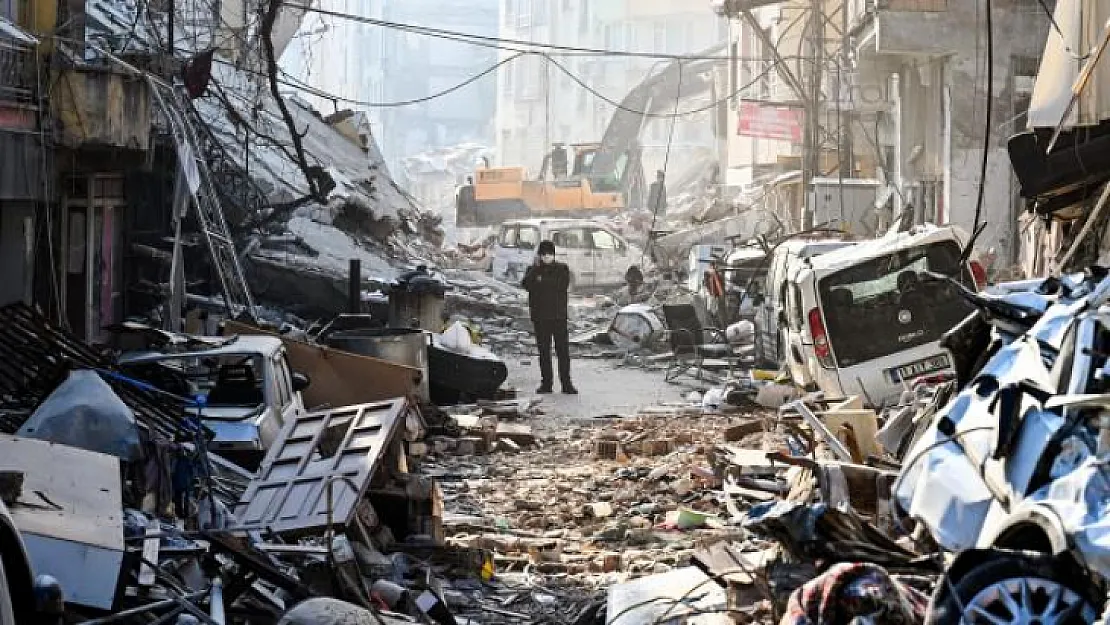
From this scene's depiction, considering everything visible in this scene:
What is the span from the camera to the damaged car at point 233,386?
42.8 feet

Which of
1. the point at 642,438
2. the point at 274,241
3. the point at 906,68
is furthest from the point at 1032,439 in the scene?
the point at 906,68

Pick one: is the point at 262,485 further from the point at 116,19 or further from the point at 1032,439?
the point at 116,19

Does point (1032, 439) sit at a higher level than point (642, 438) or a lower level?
higher

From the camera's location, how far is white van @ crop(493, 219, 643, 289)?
39062 mm

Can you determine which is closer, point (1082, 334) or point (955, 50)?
point (1082, 334)

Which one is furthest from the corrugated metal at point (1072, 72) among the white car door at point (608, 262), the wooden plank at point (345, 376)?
the white car door at point (608, 262)

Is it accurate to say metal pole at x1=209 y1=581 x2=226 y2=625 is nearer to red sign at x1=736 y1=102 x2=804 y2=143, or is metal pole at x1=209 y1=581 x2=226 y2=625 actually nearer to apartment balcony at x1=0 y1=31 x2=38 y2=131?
apartment balcony at x1=0 y1=31 x2=38 y2=131

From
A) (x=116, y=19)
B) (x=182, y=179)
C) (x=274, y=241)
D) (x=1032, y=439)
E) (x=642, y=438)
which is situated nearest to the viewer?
(x=1032, y=439)

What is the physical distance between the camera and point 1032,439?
7.64 metres

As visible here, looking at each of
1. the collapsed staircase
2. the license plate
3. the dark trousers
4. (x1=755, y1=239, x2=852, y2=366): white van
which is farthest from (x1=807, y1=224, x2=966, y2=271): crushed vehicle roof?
the collapsed staircase

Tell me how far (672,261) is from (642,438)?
23545 millimetres

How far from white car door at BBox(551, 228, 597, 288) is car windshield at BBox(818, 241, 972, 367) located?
855 inches

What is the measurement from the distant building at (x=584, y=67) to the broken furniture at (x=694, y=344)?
2518 inches

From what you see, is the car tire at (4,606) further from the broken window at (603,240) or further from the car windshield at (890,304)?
the broken window at (603,240)
